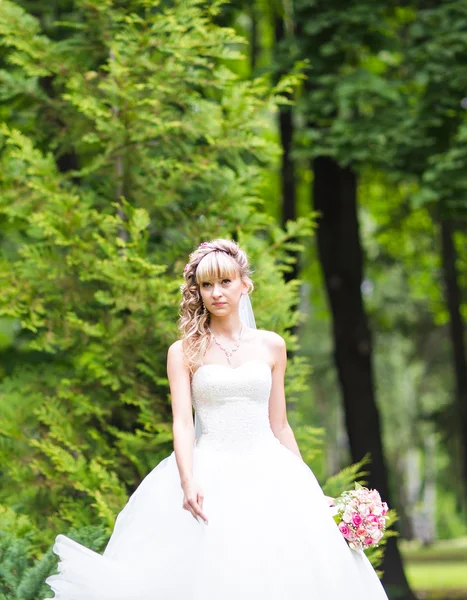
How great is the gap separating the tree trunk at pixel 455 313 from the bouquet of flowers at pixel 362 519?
39.6 feet

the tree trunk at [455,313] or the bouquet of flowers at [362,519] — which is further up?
the tree trunk at [455,313]

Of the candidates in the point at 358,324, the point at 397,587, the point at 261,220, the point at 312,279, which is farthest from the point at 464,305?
the point at 261,220

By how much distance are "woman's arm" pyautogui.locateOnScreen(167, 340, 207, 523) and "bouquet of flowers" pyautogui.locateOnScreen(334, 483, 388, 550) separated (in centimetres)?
80

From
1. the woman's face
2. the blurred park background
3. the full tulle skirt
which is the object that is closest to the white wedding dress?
the full tulle skirt

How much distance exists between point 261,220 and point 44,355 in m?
4.22

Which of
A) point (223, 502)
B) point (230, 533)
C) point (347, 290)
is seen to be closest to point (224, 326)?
point (223, 502)

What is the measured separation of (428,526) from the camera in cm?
3291

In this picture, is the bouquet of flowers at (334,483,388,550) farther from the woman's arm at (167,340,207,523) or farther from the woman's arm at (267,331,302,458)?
the woman's arm at (167,340,207,523)

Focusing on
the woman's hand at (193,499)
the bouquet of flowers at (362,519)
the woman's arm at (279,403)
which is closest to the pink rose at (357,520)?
the bouquet of flowers at (362,519)

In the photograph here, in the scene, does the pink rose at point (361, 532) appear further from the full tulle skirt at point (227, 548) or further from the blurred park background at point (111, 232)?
the blurred park background at point (111, 232)

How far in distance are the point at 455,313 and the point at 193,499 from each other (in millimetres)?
12941

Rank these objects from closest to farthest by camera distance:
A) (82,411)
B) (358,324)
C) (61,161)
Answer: (82,411) → (61,161) → (358,324)

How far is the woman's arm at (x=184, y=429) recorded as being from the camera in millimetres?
4598

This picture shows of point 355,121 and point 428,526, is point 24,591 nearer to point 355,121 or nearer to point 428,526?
point 355,121
